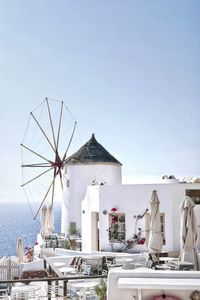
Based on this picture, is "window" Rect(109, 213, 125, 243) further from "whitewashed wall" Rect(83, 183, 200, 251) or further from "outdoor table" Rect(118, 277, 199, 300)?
"outdoor table" Rect(118, 277, 199, 300)

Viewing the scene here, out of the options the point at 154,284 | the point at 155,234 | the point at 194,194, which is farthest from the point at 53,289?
the point at 194,194

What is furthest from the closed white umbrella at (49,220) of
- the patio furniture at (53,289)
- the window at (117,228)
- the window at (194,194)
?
the patio furniture at (53,289)

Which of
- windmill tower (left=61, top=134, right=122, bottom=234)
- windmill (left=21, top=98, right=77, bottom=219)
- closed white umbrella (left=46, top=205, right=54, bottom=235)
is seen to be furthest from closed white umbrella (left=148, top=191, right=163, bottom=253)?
windmill (left=21, top=98, right=77, bottom=219)

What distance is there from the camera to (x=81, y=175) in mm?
24500

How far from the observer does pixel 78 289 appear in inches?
356

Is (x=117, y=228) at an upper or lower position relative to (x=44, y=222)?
lower

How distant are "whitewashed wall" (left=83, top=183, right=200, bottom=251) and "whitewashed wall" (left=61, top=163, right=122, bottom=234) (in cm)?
624

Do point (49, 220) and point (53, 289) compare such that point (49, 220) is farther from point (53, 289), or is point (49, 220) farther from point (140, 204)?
point (53, 289)

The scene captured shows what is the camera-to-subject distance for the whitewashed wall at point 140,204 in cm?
1638

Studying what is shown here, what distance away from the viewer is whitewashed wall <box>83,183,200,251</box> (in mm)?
16375

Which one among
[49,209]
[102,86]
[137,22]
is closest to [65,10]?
[137,22]

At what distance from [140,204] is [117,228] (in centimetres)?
146

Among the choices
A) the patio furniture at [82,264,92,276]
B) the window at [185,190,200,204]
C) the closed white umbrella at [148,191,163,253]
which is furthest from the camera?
the window at [185,190,200,204]

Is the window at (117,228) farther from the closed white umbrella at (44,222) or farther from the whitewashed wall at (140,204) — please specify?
the closed white umbrella at (44,222)
